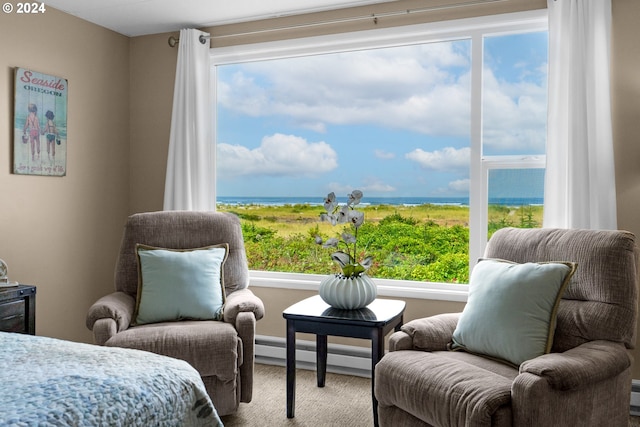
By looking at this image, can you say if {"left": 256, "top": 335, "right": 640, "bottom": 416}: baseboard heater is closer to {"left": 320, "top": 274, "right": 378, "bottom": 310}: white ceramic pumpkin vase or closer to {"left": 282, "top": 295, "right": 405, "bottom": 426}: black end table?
{"left": 282, "top": 295, "right": 405, "bottom": 426}: black end table

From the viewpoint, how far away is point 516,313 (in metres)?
2.37

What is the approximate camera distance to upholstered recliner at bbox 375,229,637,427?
75.7 inches

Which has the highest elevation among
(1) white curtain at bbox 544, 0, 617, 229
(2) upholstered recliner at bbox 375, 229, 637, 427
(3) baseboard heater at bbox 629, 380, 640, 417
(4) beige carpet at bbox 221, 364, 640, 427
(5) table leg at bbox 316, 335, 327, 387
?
(1) white curtain at bbox 544, 0, 617, 229

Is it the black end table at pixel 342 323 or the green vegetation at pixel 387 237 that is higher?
the green vegetation at pixel 387 237

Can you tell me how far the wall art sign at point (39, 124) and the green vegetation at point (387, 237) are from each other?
1251mm

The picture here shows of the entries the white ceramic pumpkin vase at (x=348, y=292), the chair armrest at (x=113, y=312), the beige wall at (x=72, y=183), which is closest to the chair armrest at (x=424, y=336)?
the white ceramic pumpkin vase at (x=348, y=292)

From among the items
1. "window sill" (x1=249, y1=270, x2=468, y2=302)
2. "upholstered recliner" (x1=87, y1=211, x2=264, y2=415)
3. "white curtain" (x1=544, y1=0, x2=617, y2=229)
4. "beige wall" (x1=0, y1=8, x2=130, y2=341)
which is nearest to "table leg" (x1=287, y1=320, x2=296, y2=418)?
"upholstered recliner" (x1=87, y1=211, x2=264, y2=415)

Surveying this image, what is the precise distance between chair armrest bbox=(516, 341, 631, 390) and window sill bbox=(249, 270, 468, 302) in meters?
1.25

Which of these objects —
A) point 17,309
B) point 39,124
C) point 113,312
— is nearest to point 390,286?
point 113,312

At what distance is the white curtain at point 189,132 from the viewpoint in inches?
159

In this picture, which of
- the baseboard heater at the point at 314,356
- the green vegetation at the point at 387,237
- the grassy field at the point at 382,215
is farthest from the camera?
the green vegetation at the point at 387,237

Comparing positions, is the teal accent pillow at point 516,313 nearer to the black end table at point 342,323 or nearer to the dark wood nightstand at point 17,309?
the black end table at point 342,323

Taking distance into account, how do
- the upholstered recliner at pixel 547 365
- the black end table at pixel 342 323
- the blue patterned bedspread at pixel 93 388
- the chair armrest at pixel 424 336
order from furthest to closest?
the black end table at pixel 342 323, the chair armrest at pixel 424 336, the upholstered recliner at pixel 547 365, the blue patterned bedspread at pixel 93 388

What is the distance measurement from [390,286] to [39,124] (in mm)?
2509
